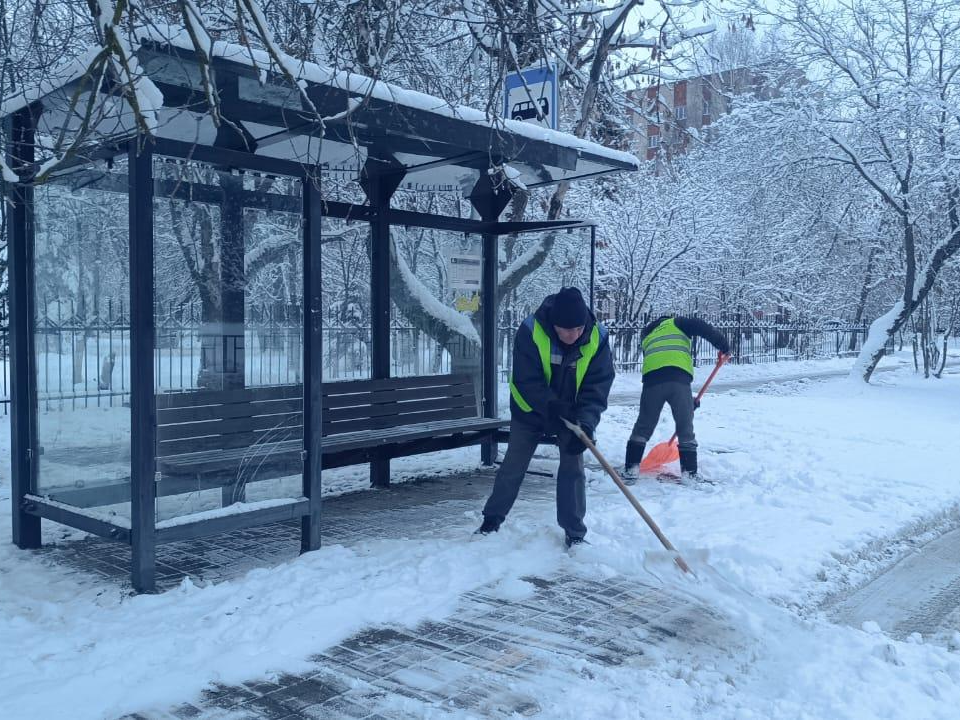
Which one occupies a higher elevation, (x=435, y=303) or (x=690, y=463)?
(x=435, y=303)

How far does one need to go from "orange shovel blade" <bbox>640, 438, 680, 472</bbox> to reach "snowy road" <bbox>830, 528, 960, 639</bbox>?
2717mm

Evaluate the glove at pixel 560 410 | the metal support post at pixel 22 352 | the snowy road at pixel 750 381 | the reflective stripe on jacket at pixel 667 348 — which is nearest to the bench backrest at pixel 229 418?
the metal support post at pixel 22 352

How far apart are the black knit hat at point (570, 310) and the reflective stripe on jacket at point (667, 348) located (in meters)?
2.84

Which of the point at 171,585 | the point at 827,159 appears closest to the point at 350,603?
the point at 171,585

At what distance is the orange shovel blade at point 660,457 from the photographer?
328 inches

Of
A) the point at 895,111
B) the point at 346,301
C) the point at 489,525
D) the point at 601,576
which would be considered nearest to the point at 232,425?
the point at 489,525

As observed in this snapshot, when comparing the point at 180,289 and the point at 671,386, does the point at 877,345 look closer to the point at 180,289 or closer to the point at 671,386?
the point at 671,386

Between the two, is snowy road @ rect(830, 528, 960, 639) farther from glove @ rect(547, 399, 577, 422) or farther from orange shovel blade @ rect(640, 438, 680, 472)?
orange shovel blade @ rect(640, 438, 680, 472)

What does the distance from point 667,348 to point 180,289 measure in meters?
4.51

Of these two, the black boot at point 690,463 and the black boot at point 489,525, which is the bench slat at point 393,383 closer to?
the black boot at point 489,525

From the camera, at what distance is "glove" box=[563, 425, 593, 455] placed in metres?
5.46

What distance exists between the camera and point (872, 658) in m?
3.91

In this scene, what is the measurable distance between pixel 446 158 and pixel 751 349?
22069 mm

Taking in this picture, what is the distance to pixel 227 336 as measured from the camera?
551 cm
